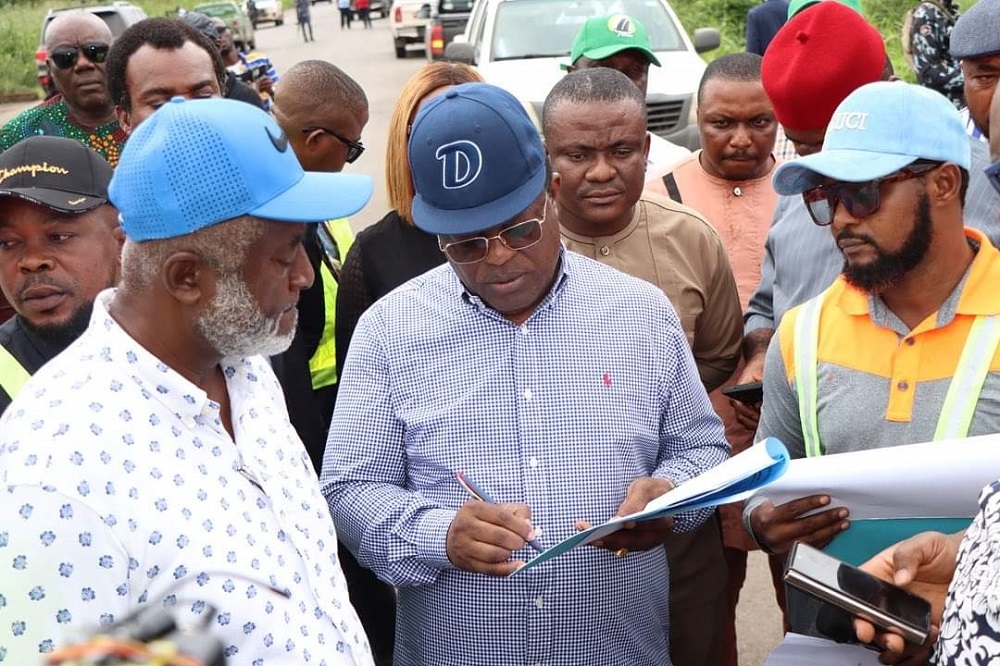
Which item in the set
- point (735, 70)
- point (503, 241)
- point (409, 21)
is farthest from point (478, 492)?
point (409, 21)

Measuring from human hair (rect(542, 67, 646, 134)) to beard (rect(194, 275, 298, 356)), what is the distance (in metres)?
1.81

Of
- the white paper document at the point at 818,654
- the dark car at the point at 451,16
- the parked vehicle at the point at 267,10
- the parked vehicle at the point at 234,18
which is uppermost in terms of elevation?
the white paper document at the point at 818,654

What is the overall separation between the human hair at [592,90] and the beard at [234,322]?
5.95 ft

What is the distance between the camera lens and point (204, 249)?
7.24 ft

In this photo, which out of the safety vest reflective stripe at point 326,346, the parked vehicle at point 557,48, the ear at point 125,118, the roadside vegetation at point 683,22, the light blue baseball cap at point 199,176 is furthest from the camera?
the roadside vegetation at point 683,22

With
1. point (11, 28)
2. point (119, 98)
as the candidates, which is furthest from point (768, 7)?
point (11, 28)

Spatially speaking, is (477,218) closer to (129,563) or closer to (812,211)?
(812,211)

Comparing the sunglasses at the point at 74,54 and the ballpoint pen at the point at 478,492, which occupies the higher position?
the sunglasses at the point at 74,54

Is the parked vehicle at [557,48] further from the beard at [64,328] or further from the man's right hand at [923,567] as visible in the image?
Answer: the man's right hand at [923,567]

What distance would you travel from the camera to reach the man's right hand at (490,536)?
2.54 m

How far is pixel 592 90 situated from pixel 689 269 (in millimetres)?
679

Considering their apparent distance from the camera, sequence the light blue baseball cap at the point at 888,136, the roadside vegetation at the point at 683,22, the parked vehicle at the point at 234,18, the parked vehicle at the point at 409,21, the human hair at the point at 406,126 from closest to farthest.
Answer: the light blue baseball cap at the point at 888,136 < the human hair at the point at 406,126 < the roadside vegetation at the point at 683,22 < the parked vehicle at the point at 409,21 < the parked vehicle at the point at 234,18

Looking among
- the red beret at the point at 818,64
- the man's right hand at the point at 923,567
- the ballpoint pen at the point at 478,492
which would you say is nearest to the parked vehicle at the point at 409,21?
the red beret at the point at 818,64

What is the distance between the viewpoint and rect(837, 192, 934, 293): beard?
2.82 m
